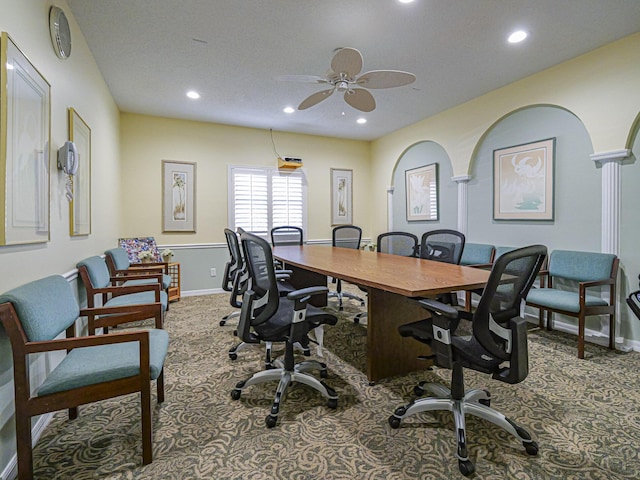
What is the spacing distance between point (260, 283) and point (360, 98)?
2.20 metres

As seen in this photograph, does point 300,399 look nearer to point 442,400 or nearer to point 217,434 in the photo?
point 217,434

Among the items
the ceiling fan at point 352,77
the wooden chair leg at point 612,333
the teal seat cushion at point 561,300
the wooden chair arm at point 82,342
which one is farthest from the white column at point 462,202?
the wooden chair arm at point 82,342

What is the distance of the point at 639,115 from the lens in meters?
2.75

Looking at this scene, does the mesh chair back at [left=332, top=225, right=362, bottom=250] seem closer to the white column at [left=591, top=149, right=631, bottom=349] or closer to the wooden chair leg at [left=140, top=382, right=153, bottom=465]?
the white column at [left=591, top=149, right=631, bottom=349]

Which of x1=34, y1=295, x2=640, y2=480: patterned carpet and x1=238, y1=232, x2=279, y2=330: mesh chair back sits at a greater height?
x1=238, y1=232, x2=279, y2=330: mesh chair back

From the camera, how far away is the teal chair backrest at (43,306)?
4.40 ft

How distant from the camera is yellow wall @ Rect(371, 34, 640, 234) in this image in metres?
2.80

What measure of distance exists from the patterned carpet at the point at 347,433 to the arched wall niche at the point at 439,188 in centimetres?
271

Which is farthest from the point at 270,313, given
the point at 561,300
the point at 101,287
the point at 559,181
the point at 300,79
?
the point at 559,181

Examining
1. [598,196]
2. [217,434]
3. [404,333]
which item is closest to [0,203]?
[217,434]

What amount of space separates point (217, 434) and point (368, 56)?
11.1 feet

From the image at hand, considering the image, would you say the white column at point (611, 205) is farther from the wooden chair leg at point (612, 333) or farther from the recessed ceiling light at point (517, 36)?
the recessed ceiling light at point (517, 36)

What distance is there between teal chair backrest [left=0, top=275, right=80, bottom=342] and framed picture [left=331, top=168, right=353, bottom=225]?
4682 mm

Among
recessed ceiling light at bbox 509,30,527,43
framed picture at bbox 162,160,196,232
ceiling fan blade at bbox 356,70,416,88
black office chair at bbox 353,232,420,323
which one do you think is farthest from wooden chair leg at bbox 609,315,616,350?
framed picture at bbox 162,160,196,232
